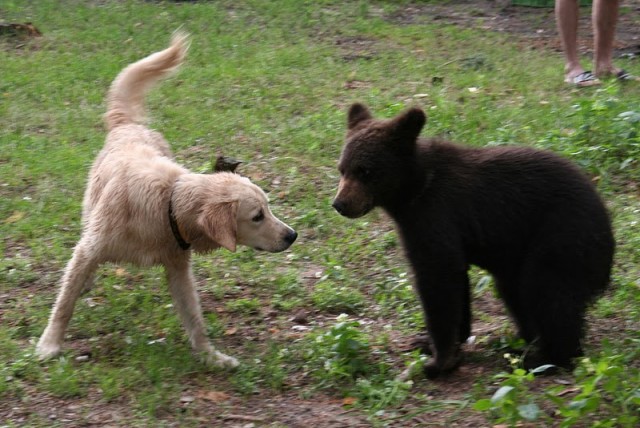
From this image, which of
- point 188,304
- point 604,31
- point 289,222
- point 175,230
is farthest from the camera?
point 604,31

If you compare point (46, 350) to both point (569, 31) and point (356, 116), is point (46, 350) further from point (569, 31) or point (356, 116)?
point (569, 31)

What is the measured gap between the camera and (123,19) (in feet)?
42.1

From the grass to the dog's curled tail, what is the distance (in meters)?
1.02

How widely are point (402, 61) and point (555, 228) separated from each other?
6391mm

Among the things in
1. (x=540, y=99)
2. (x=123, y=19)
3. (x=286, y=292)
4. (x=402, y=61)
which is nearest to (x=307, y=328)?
(x=286, y=292)

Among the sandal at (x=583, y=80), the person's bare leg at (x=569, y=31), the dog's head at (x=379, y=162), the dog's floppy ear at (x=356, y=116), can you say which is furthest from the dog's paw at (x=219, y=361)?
the person's bare leg at (x=569, y=31)

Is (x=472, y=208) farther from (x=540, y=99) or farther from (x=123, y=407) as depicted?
(x=540, y=99)

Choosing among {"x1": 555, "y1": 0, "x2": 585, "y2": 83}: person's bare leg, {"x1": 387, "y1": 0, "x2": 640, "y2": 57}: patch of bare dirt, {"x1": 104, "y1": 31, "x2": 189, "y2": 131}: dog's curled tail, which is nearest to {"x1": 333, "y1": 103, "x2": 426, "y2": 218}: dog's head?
{"x1": 104, "y1": 31, "x2": 189, "y2": 131}: dog's curled tail

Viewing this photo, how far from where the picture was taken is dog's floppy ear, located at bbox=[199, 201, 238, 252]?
4855 mm

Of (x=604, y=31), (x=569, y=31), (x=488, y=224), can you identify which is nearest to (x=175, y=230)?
(x=488, y=224)

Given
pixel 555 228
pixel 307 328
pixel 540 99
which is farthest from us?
pixel 540 99

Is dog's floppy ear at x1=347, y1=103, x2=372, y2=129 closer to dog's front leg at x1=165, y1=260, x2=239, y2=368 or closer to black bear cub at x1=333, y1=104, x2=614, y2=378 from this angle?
black bear cub at x1=333, y1=104, x2=614, y2=378

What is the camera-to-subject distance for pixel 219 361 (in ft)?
16.7

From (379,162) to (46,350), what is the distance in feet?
6.88
